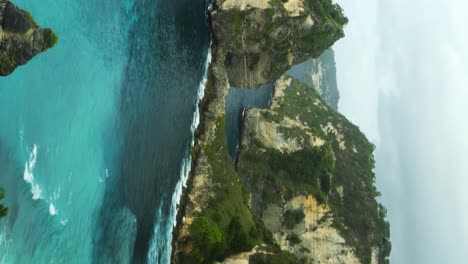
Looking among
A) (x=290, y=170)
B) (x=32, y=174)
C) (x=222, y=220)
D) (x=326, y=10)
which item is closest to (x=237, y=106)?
(x=290, y=170)

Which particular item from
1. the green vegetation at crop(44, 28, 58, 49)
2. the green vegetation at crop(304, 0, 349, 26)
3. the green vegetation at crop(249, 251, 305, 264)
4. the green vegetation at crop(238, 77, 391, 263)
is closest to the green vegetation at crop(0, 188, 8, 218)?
the green vegetation at crop(44, 28, 58, 49)

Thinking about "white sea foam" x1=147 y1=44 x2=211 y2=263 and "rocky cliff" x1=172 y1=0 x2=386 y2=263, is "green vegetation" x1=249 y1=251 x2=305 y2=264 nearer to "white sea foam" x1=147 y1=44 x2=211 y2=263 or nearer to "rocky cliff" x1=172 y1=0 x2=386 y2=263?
"rocky cliff" x1=172 y1=0 x2=386 y2=263

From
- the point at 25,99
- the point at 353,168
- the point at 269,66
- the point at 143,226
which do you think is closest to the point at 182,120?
the point at 143,226

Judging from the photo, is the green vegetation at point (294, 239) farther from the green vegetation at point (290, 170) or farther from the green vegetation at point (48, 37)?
the green vegetation at point (48, 37)

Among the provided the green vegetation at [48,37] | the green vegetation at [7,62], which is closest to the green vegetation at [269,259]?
the green vegetation at [48,37]

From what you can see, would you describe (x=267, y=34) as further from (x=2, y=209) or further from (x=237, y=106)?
(x=2, y=209)
